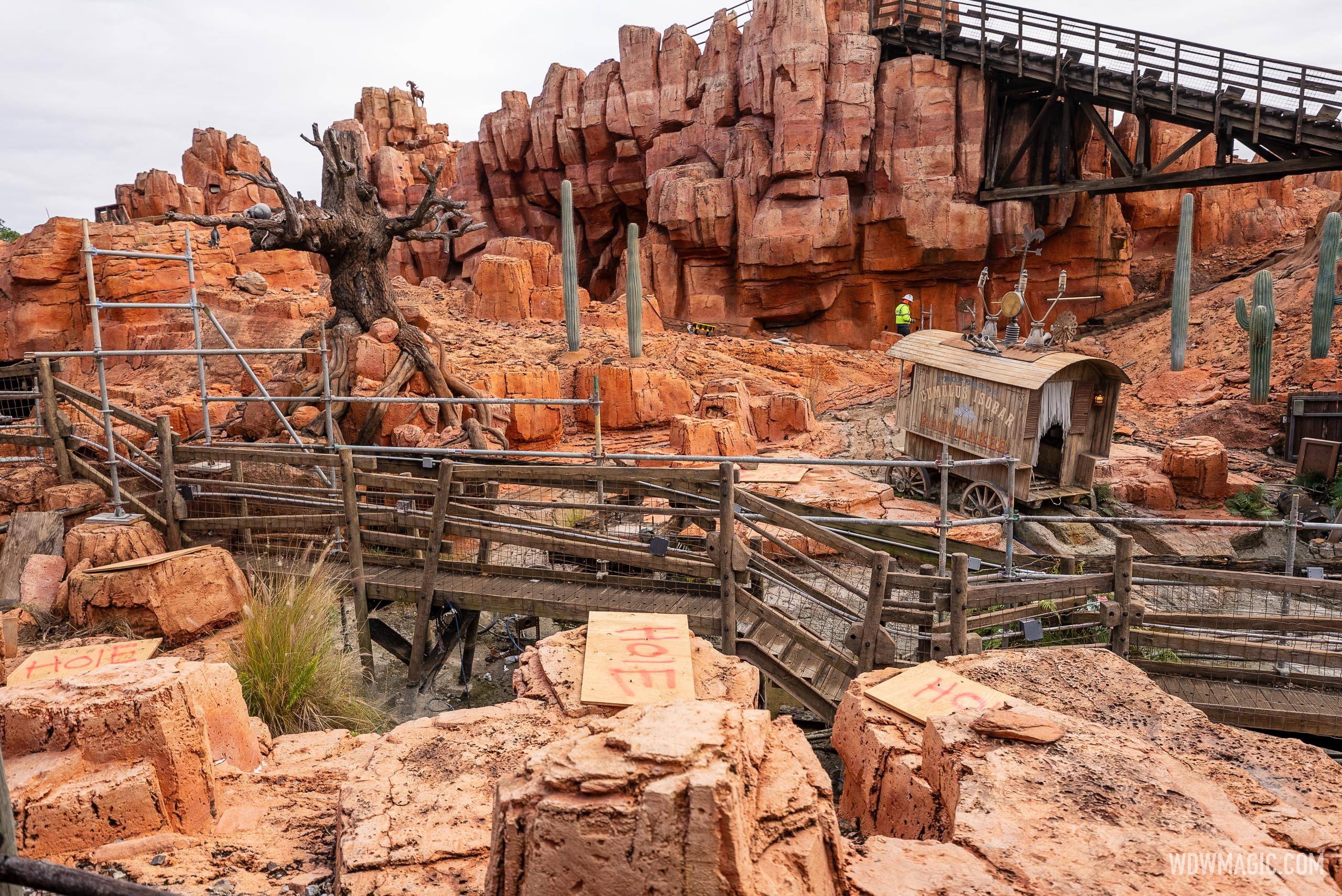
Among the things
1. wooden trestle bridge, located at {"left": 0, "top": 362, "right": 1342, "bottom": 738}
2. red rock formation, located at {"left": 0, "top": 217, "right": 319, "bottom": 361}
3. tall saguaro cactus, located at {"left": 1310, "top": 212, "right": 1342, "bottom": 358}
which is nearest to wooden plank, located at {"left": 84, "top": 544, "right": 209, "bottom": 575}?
wooden trestle bridge, located at {"left": 0, "top": 362, "right": 1342, "bottom": 738}

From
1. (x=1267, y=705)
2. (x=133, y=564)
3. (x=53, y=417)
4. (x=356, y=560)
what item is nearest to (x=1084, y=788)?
(x=1267, y=705)

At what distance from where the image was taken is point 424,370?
490 inches

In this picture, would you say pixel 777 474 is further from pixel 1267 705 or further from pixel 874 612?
pixel 1267 705

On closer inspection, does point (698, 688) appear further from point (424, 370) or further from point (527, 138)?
point (527, 138)

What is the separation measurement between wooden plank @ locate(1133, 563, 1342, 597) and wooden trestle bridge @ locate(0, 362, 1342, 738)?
22mm

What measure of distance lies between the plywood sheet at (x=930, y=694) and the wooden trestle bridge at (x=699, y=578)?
1.03 m

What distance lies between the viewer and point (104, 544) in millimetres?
6730

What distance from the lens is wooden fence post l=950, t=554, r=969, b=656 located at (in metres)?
5.16

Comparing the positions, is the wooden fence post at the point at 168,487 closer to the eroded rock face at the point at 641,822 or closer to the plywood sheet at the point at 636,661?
the plywood sheet at the point at 636,661

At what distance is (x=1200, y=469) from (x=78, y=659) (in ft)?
46.5

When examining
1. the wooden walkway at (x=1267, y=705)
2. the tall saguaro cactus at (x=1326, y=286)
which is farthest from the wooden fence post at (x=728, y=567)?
the tall saguaro cactus at (x=1326, y=286)

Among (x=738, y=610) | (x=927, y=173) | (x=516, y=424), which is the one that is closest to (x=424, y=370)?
(x=516, y=424)

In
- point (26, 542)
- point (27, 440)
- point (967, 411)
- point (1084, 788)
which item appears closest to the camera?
point (1084, 788)

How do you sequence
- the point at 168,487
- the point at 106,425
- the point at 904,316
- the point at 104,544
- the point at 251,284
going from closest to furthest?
the point at 104,544 < the point at 168,487 < the point at 106,425 < the point at 251,284 < the point at 904,316
